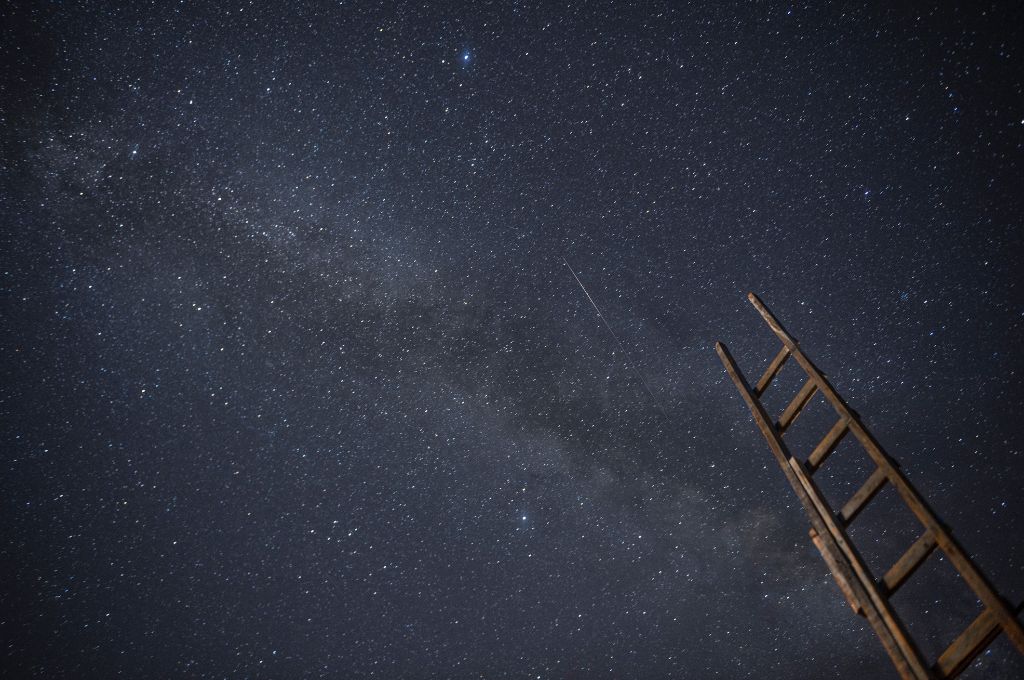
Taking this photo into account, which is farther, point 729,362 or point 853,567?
point 729,362

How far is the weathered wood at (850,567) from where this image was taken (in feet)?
7.04

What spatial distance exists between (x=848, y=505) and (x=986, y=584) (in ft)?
2.68

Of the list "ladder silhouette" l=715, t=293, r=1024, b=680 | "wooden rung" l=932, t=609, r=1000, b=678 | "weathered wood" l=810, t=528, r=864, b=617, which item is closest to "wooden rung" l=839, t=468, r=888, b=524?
"ladder silhouette" l=715, t=293, r=1024, b=680

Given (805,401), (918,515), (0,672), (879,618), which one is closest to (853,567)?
(879,618)

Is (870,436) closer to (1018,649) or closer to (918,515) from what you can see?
(918,515)

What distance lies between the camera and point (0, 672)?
121 ft

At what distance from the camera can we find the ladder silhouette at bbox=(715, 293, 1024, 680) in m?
2.01

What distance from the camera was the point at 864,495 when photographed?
106 inches

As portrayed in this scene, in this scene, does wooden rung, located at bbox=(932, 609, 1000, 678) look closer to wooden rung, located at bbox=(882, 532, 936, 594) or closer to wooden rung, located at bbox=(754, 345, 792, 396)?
wooden rung, located at bbox=(882, 532, 936, 594)

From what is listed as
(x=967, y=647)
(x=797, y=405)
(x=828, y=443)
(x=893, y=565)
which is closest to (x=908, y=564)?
(x=893, y=565)

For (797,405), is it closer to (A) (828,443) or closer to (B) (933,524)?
(A) (828,443)

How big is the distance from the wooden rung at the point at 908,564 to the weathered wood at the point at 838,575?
0.54 ft

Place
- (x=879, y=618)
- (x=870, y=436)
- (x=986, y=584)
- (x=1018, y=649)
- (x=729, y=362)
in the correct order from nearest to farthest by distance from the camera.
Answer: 1. (x=1018, y=649)
2. (x=986, y=584)
3. (x=879, y=618)
4. (x=870, y=436)
5. (x=729, y=362)

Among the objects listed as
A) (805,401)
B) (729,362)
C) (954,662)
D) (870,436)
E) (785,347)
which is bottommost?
(954,662)
